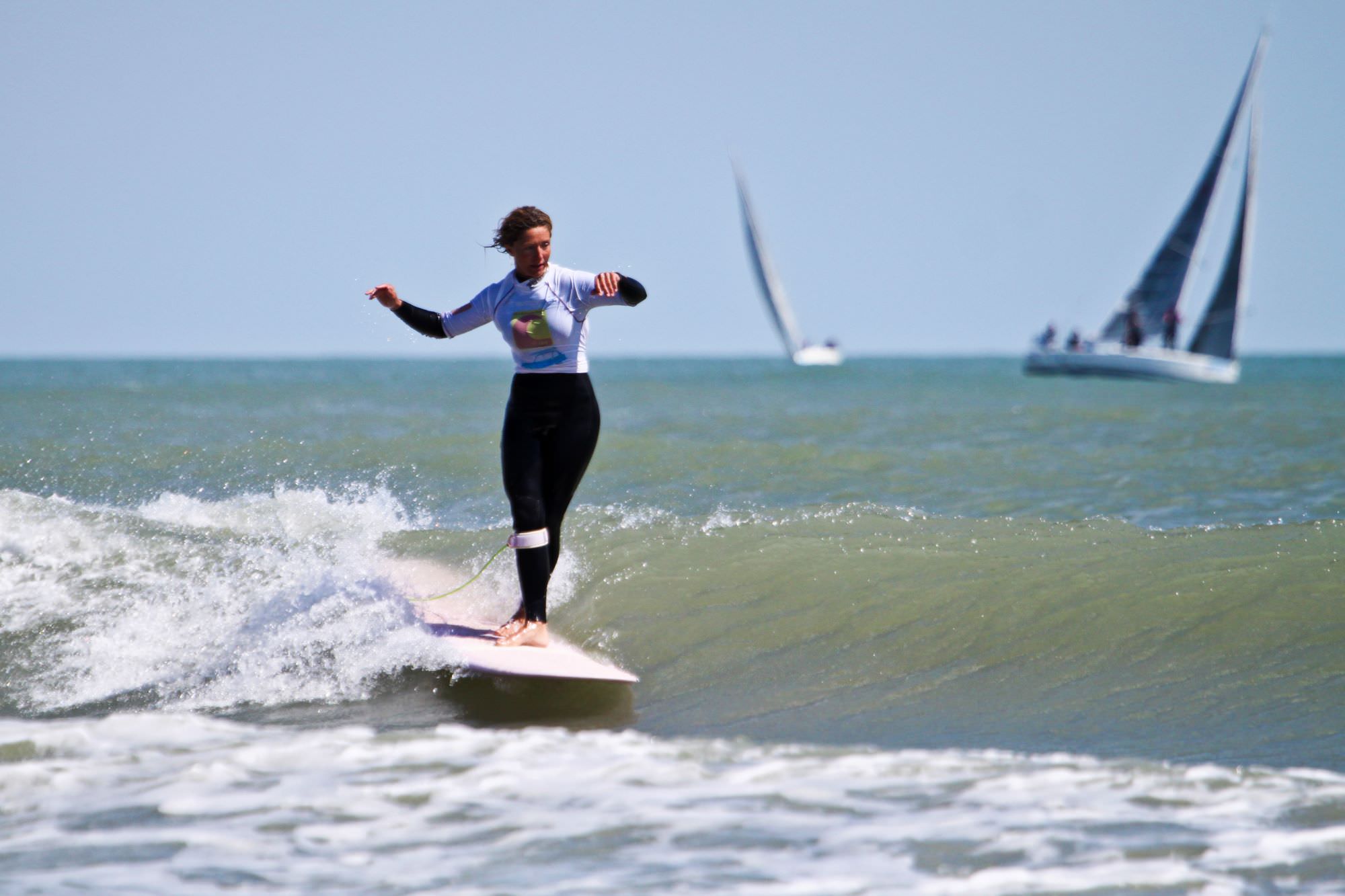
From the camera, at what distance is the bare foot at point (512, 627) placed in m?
5.31

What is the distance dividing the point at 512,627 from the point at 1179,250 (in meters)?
43.3

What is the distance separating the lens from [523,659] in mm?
5004

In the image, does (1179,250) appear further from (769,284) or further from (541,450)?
(541,450)

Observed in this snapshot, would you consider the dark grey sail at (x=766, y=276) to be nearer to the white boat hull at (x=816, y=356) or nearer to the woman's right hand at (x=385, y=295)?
the white boat hull at (x=816, y=356)

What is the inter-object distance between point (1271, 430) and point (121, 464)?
58.9 ft

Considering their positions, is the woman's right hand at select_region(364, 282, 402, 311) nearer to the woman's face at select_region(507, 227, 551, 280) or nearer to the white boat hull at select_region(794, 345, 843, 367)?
the woman's face at select_region(507, 227, 551, 280)

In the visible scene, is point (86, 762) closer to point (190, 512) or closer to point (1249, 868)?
point (1249, 868)

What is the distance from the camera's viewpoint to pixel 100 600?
6.31 metres

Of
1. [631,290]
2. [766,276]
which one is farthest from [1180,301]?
[631,290]

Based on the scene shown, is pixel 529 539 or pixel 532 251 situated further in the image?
pixel 529 539

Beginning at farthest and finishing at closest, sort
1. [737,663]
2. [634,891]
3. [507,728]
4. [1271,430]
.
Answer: [1271,430] < [737,663] < [507,728] < [634,891]

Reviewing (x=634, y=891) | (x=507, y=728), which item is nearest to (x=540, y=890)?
(x=634, y=891)

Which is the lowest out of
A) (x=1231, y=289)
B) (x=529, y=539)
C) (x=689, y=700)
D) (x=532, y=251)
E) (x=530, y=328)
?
(x=689, y=700)

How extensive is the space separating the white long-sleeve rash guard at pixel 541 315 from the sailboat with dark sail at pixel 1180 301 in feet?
136
